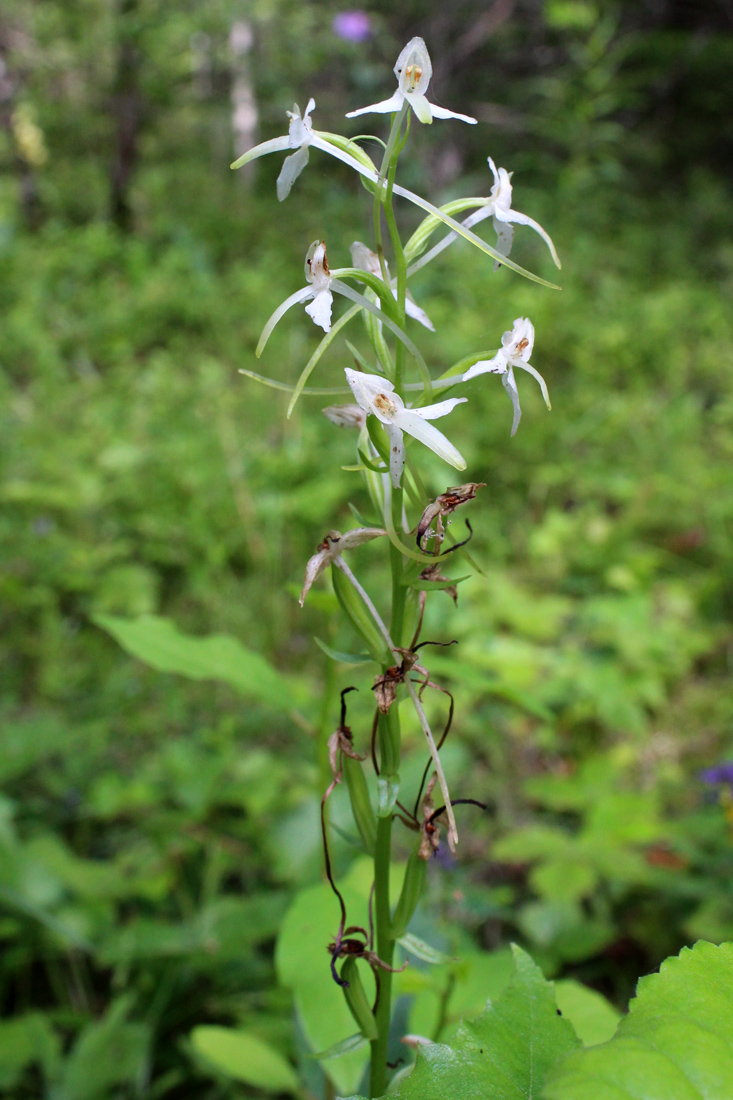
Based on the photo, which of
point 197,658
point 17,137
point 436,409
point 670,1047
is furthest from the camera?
point 17,137

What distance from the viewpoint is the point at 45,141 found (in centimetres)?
783

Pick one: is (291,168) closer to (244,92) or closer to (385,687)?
(385,687)

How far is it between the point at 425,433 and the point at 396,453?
24 mm

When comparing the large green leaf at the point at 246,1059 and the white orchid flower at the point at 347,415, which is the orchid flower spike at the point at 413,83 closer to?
the white orchid flower at the point at 347,415

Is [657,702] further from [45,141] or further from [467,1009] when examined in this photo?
[45,141]

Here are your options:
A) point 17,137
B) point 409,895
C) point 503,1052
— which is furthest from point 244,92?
point 503,1052

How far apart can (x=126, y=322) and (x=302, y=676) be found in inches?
121

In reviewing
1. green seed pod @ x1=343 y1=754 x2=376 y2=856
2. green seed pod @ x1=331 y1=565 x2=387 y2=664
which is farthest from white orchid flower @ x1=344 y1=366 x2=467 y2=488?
green seed pod @ x1=343 y1=754 x2=376 y2=856

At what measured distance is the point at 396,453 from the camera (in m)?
0.51

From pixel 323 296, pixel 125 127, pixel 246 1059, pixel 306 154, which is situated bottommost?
pixel 246 1059

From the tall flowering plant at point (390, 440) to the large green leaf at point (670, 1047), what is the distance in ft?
0.49

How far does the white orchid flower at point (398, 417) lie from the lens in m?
0.50

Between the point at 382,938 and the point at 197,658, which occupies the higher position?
the point at 197,658

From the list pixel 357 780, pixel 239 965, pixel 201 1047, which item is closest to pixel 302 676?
pixel 239 965
